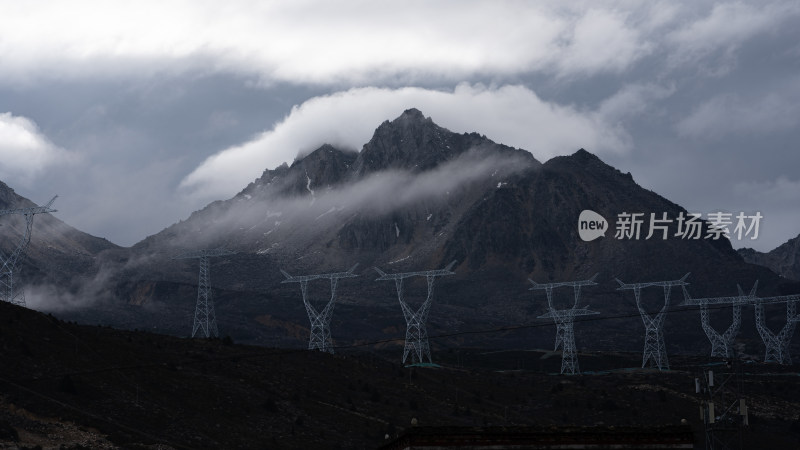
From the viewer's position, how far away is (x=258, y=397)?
13612 centimetres

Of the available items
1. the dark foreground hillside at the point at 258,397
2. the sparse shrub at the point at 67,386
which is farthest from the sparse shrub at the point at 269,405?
the sparse shrub at the point at 67,386

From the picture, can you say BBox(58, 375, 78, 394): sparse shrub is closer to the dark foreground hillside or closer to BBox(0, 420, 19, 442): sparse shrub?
the dark foreground hillside

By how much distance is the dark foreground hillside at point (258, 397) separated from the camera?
4395 inches

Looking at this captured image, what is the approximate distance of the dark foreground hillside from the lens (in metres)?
112

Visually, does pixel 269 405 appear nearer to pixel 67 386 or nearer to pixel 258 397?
pixel 258 397

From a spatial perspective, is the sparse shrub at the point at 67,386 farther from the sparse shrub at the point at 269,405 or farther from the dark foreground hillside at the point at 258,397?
the sparse shrub at the point at 269,405

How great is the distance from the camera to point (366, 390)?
6048 inches

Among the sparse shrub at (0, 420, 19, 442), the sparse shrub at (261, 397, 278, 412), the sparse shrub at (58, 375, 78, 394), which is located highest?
the sparse shrub at (58, 375, 78, 394)

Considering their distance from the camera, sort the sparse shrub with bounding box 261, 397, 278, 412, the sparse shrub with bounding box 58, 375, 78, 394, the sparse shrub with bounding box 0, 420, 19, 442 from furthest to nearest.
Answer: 1. the sparse shrub with bounding box 261, 397, 278, 412
2. the sparse shrub with bounding box 58, 375, 78, 394
3. the sparse shrub with bounding box 0, 420, 19, 442

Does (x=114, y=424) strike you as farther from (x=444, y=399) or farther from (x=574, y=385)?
Answer: (x=574, y=385)

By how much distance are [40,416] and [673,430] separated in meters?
75.6

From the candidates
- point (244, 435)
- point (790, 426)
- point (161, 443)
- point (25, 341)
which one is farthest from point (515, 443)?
point (790, 426)

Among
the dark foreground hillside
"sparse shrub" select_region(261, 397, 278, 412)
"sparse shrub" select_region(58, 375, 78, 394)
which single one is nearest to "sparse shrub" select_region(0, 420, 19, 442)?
the dark foreground hillside

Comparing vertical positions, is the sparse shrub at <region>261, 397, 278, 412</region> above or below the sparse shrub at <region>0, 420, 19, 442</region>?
above
